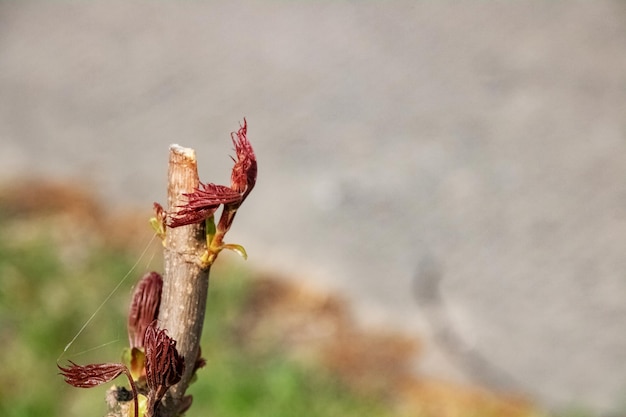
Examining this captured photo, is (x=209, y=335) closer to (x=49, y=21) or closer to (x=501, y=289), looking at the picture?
(x=501, y=289)

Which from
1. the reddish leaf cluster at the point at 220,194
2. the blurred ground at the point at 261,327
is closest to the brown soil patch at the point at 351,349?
the blurred ground at the point at 261,327

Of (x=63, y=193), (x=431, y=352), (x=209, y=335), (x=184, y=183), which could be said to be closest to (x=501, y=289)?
(x=431, y=352)

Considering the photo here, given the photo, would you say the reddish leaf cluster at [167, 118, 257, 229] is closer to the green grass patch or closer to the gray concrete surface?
the green grass patch

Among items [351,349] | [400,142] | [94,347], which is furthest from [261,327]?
[400,142]

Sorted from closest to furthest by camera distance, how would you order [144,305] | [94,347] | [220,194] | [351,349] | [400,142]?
[220,194] → [144,305] → [94,347] → [351,349] → [400,142]

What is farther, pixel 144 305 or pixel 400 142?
pixel 400 142

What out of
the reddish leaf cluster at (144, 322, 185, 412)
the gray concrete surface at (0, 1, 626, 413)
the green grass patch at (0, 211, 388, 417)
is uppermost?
the gray concrete surface at (0, 1, 626, 413)

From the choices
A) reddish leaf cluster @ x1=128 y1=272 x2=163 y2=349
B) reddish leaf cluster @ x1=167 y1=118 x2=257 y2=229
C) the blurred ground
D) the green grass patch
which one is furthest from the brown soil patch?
reddish leaf cluster @ x1=167 y1=118 x2=257 y2=229

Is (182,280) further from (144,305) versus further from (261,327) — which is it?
(261,327)
